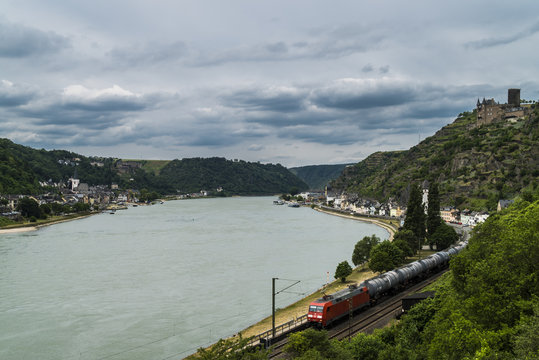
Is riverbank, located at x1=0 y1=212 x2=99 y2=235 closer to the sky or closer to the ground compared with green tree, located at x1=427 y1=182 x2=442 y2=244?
closer to the ground

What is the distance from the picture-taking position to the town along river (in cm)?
2972

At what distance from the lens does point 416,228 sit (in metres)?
58.3

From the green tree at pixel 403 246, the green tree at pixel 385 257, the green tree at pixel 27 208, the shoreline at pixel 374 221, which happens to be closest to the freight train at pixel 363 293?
the green tree at pixel 385 257

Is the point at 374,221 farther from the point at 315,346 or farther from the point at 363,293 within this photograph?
the point at 315,346

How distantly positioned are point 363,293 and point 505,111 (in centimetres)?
14148

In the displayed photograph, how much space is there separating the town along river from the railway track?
7.52m

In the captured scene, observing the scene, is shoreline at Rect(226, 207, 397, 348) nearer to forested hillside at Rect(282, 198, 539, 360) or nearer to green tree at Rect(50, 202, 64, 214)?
forested hillside at Rect(282, 198, 539, 360)

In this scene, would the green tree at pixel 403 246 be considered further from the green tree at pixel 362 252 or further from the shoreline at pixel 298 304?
the shoreline at pixel 298 304

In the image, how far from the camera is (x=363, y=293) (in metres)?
31.2

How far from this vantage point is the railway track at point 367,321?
81.7 feet

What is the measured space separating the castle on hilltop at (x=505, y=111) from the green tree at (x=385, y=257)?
389ft

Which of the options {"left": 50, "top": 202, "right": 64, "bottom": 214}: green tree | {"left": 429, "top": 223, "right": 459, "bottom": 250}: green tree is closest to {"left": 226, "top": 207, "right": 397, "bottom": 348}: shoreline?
{"left": 429, "top": 223, "right": 459, "bottom": 250}: green tree

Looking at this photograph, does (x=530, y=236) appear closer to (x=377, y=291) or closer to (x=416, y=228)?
(x=377, y=291)

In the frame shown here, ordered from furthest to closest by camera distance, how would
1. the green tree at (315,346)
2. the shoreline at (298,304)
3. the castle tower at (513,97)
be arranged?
1. the castle tower at (513,97)
2. the shoreline at (298,304)
3. the green tree at (315,346)
